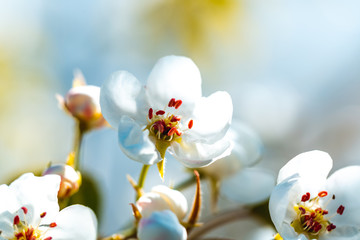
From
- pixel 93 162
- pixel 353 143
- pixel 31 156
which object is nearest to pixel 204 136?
pixel 93 162

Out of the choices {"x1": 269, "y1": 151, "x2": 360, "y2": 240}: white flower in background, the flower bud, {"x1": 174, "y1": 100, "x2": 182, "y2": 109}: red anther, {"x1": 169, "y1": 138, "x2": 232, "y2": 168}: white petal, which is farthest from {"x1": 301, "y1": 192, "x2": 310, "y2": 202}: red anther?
the flower bud

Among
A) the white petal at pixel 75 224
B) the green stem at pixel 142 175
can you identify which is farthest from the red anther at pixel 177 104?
the white petal at pixel 75 224

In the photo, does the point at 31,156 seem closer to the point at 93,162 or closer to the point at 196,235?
the point at 93,162

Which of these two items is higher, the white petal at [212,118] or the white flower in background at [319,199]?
the white petal at [212,118]

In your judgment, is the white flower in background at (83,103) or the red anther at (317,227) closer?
the red anther at (317,227)

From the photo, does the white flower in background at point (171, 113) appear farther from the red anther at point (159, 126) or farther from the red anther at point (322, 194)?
the red anther at point (322, 194)

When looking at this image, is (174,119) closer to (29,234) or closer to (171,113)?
(171,113)
